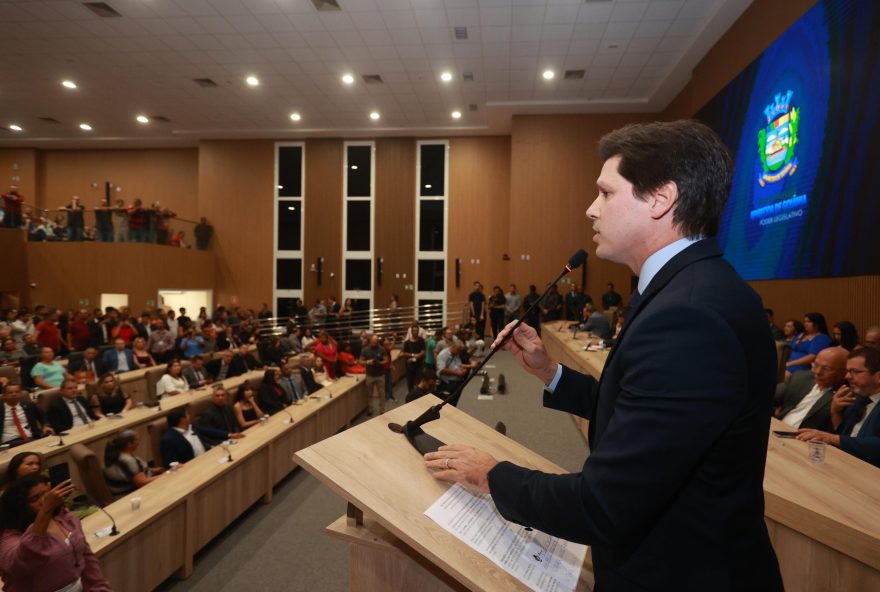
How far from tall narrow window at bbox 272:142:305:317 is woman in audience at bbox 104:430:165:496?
1347cm

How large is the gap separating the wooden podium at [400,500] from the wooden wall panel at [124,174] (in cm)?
2027

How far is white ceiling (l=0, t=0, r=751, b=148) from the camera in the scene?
981 centimetres

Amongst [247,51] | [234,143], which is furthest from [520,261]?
[234,143]

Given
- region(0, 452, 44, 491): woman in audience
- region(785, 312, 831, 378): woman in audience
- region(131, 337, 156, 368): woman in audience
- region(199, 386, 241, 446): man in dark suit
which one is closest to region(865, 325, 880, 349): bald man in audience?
region(785, 312, 831, 378): woman in audience

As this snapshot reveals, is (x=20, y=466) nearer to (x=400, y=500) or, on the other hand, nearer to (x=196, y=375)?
(x=400, y=500)

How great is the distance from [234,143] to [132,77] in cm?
495

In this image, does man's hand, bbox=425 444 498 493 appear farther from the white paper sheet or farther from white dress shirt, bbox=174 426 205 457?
white dress shirt, bbox=174 426 205 457

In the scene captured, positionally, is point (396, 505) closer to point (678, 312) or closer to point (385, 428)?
point (385, 428)

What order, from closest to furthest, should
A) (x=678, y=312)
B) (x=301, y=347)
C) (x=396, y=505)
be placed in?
(x=678, y=312)
(x=396, y=505)
(x=301, y=347)

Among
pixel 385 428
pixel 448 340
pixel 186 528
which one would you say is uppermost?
pixel 385 428

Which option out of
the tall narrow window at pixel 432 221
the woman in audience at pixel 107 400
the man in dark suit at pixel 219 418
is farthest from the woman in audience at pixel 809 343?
the tall narrow window at pixel 432 221

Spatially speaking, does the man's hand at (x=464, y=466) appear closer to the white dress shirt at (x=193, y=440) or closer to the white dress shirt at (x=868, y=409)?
the white dress shirt at (x=868, y=409)

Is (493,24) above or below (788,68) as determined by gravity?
above

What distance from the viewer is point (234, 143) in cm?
1812
